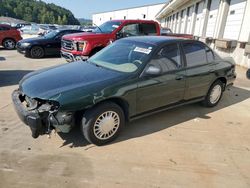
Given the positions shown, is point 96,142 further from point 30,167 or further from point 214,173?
point 214,173

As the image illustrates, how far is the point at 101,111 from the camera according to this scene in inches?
132

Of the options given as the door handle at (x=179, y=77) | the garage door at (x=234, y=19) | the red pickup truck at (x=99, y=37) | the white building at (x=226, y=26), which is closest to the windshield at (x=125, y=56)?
the door handle at (x=179, y=77)

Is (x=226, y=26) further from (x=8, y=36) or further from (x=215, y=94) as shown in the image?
(x=8, y=36)

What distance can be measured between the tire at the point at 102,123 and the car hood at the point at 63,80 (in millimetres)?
351

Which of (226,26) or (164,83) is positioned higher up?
(226,26)

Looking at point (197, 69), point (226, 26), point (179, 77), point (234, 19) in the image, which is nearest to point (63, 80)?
point (179, 77)

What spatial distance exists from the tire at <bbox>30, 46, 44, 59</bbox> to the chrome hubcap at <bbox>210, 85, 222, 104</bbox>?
9.07 m

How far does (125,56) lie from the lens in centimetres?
419

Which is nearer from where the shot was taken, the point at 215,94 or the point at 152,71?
the point at 152,71

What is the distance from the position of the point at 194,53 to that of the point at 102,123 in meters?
2.40

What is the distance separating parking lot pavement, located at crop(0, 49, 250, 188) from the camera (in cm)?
288

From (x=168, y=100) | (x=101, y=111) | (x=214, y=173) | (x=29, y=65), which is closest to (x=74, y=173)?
(x=101, y=111)

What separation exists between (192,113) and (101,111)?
237 cm

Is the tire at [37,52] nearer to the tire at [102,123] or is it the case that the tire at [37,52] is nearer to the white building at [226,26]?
the white building at [226,26]
